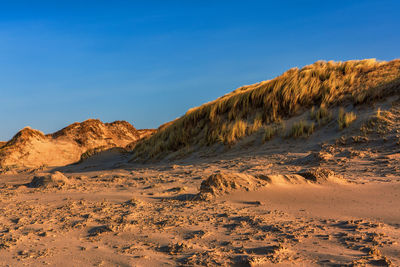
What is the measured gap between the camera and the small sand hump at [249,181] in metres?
4.65

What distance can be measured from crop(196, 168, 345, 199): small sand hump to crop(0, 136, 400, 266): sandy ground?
63 mm

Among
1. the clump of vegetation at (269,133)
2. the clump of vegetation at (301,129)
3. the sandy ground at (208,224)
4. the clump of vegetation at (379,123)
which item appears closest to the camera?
the sandy ground at (208,224)

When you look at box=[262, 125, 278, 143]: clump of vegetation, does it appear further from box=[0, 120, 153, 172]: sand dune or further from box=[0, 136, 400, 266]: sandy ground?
box=[0, 120, 153, 172]: sand dune

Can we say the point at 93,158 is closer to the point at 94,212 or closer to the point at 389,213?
the point at 94,212

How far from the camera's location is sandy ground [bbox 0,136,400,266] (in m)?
2.65

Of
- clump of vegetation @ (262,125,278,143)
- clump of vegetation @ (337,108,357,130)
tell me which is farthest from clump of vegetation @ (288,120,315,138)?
clump of vegetation @ (337,108,357,130)

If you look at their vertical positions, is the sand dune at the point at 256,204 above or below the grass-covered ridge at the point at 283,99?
below

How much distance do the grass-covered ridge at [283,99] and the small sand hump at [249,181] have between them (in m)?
4.94

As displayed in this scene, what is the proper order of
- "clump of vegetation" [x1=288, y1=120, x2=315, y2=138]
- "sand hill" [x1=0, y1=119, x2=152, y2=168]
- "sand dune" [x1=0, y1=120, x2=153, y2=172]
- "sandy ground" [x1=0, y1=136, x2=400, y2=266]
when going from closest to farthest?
1. "sandy ground" [x1=0, y1=136, x2=400, y2=266]
2. "clump of vegetation" [x1=288, y1=120, x2=315, y2=138]
3. "sand dune" [x1=0, y1=120, x2=153, y2=172]
4. "sand hill" [x1=0, y1=119, x2=152, y2=168]

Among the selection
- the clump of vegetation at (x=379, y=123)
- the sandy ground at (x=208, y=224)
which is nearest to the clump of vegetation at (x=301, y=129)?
the clump of vegetation at (x=379, y=123)

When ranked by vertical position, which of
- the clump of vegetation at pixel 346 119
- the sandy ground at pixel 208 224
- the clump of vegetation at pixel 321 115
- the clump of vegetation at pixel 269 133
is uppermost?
the clump of vegetation at pixel 321 115

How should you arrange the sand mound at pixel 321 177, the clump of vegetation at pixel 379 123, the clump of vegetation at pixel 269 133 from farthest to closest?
the clump of vegetation at pixel 269 133 → the clump of vegetation at pixel 379 123 → the sand mound at pixel 321 177

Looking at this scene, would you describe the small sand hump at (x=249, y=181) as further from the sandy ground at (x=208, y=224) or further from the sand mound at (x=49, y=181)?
the sand mound at (x=49, y=181)

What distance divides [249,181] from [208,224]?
150 cm
